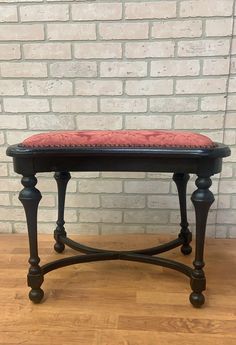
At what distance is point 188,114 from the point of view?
55.5 inches

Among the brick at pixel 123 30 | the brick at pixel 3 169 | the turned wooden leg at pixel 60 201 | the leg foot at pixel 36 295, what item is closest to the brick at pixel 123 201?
the turned wooden leg at pixel 60 201

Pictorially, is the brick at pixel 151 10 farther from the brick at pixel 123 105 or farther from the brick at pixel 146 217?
the brick at pixel 146 217

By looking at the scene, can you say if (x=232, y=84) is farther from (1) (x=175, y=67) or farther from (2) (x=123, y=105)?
(2) (x=123, y=105)

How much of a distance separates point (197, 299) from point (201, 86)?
83 cm

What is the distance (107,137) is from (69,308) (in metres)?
0.53

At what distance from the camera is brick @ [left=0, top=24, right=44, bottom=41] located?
137cm

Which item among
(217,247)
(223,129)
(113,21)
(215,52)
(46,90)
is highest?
(113,21)

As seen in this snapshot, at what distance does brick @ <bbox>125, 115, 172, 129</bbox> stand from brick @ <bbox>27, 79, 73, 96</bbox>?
0.28 metres

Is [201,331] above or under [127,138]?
under

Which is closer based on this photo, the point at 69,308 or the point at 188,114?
the point at 69,308

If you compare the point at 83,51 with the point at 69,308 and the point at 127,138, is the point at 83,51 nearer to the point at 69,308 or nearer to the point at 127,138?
the point at 127,138

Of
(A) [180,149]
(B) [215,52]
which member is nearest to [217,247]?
(A) [180,149]

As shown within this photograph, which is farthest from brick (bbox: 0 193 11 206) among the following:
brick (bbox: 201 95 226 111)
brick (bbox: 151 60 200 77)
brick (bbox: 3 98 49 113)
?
brick (bbox: 201 95 226 111)

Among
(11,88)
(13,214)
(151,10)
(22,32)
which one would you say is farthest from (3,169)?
(151,10)
